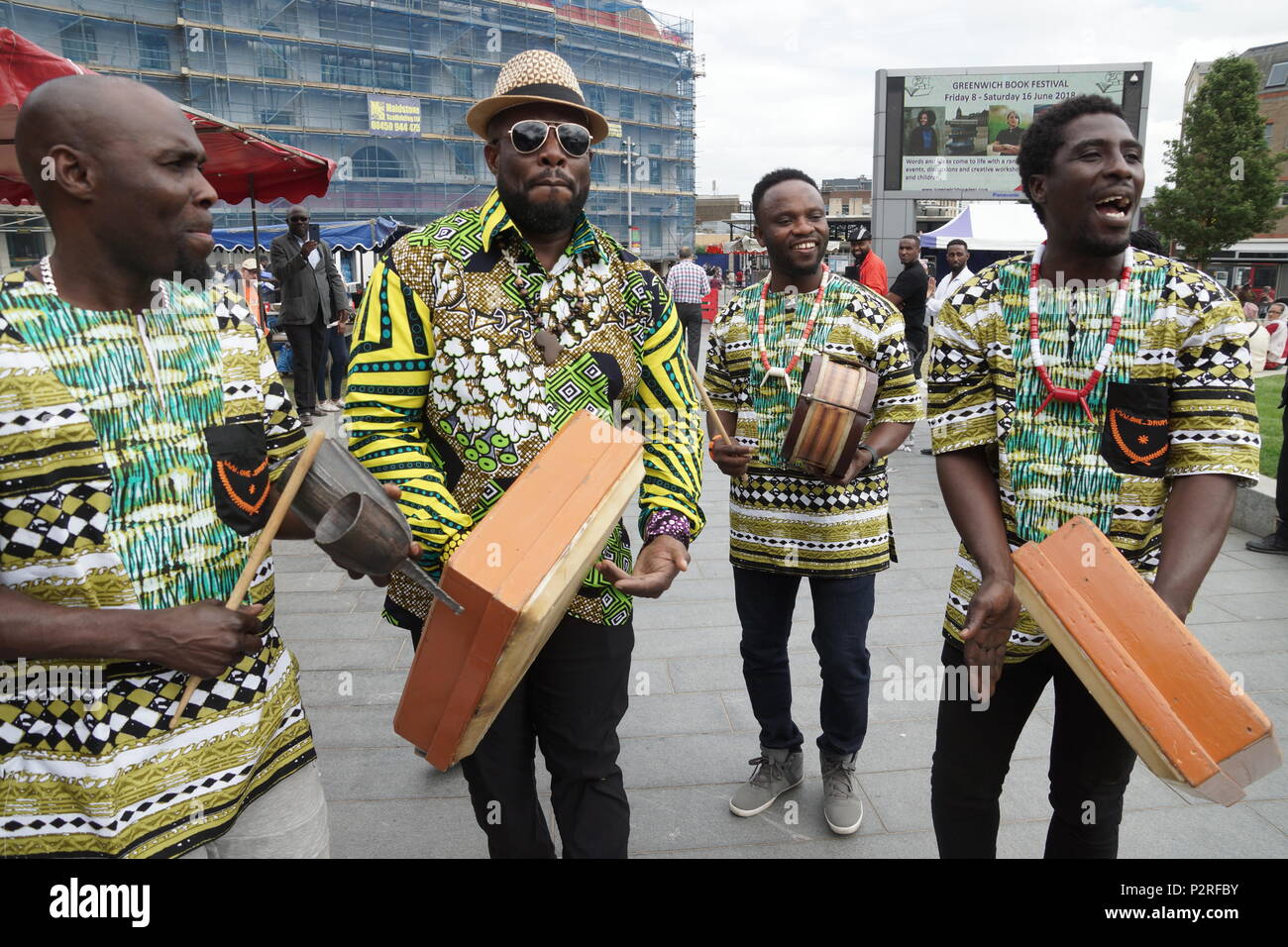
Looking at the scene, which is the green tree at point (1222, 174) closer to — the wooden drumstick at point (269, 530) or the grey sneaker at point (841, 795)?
the grey sneaker at point (841, 795)

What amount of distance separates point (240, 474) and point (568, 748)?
1018 mm

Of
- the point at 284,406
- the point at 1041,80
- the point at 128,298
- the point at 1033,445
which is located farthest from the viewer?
the point at 1041,80

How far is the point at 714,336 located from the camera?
3.32m

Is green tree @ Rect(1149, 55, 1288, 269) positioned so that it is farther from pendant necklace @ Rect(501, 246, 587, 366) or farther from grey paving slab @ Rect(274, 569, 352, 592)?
pendant necklace @ Rect(501, 246, 587, 366)

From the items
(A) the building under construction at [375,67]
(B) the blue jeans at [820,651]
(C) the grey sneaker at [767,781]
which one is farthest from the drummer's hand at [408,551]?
(A) the building under construction at [375,67]

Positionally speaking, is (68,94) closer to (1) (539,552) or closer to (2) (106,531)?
(2) (106,531)

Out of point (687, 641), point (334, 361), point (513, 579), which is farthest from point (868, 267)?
point (513, 579)

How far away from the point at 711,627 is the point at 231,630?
338 centimetres

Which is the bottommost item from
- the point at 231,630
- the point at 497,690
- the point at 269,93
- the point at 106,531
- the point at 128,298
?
the point at 497,690

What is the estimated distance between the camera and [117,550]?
5.08ft

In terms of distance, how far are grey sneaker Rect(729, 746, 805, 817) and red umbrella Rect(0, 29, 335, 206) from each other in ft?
13.2

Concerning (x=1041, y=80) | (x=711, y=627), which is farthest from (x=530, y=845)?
(x=1041, y=80)

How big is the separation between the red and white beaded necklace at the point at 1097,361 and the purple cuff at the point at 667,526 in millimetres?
881

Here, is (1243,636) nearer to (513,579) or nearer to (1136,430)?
(1136,430)
